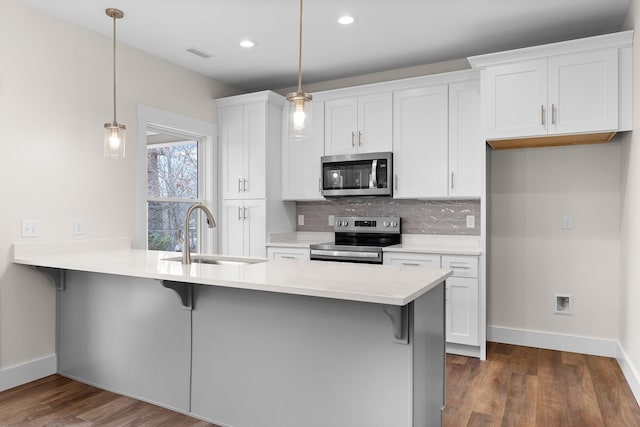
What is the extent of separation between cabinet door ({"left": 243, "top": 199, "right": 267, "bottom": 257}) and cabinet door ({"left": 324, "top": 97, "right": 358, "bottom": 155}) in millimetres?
892

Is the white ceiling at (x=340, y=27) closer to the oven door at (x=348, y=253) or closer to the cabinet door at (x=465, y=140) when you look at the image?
the cabinet door at (x=465, y=140)

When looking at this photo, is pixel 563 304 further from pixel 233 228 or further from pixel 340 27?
pixel 233 228

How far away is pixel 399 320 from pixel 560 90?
7.94 feet

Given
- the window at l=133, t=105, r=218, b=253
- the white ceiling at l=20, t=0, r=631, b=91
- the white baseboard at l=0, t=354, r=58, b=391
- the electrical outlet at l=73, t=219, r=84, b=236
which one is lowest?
the white baseboard at l=0, t=354, r=58, b=391

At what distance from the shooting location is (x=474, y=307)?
3.56 meters

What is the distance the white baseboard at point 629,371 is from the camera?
2782 mm

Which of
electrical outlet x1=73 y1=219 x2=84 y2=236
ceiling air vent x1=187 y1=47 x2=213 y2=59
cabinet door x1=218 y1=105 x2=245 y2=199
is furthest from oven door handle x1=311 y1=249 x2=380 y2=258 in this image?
ceiling air vent x1=187 y1=47 x2=213 y2=59

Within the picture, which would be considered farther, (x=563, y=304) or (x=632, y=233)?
(x=563, y=304)

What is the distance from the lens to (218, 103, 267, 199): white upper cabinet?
4535 mm

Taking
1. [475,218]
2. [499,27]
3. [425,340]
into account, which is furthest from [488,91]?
[425,340]

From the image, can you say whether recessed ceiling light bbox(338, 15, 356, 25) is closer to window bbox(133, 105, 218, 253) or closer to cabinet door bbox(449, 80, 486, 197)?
cabinet door bbox(449, 80, 486, 197)

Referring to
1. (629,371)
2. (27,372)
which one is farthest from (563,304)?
(27,372)

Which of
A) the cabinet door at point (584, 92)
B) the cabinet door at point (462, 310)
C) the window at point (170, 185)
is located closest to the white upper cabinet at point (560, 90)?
the cabinet door at point (584, 92)

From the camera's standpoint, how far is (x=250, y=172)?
4594 mm
